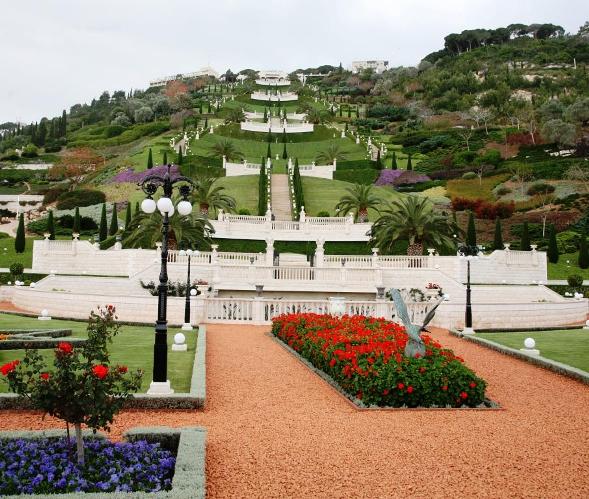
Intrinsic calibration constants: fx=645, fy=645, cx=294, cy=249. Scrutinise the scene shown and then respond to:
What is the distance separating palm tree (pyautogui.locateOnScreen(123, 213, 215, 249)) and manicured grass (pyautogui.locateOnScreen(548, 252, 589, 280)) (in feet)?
73.4

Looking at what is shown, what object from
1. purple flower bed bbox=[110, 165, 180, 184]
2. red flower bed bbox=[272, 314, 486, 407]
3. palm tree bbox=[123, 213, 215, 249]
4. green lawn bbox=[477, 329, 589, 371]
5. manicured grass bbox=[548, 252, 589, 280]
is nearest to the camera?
red flower bed bbox=[272, 314, 486, 407]

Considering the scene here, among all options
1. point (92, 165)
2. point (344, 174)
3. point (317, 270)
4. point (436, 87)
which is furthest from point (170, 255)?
point (436, 87)

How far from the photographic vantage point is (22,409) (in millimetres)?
10047

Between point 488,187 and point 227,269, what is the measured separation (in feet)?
128

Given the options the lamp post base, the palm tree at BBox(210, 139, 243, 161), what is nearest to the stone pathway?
the palm tree at BBox(210, 139, 243, 161)

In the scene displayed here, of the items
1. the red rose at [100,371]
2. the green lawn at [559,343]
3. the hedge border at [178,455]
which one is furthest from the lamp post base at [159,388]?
the green lawn at [559,343]

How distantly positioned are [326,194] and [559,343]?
141 feet

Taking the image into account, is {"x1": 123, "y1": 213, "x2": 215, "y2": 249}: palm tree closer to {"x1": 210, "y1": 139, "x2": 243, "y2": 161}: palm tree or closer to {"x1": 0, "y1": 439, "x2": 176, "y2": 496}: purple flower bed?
{"x1": 0, "y1": 439, "x2": 176, "y2": 496}: purple flower bed

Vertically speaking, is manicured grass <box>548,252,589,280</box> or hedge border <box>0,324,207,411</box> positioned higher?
manicured grass <box>548,252,589,280</box>

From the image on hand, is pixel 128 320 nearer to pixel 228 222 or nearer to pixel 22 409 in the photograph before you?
pixel 22 409

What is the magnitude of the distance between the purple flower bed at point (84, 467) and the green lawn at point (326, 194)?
1842 inches

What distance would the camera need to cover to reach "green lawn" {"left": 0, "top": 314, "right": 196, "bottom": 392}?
501 inches

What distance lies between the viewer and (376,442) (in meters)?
8.68

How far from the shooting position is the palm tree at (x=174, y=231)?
3869 cm
